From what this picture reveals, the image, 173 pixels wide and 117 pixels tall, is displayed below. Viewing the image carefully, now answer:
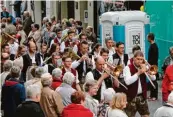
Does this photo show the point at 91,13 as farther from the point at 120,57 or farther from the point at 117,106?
the point at 117,106

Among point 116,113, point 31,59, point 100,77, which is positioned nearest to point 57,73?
point 100,77

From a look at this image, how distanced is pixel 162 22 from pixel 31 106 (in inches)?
440

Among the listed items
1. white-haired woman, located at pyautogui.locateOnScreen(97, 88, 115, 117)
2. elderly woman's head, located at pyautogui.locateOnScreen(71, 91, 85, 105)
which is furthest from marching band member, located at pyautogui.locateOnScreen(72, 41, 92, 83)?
elderly woman's head, located at pyautogui.locateOnScreen(71, 91, 85, 105)

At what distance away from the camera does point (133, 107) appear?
37.6ft

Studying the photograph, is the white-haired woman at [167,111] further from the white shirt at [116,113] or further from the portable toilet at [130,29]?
the portable toilet at [130,29]

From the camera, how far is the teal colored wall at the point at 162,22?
18562 mm

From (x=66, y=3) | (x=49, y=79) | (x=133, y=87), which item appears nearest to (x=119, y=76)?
(x=133, y=87)

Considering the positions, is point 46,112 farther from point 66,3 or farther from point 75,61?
point 66,3

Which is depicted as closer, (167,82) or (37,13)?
(167,82)

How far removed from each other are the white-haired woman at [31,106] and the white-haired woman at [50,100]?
3.07ft

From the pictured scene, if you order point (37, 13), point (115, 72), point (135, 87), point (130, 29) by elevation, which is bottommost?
point (37, 13)

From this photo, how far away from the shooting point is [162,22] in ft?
63.3

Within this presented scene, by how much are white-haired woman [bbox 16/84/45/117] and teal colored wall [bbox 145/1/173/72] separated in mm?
10074

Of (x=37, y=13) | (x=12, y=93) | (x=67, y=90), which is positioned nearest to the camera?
(x=67, y=90)
